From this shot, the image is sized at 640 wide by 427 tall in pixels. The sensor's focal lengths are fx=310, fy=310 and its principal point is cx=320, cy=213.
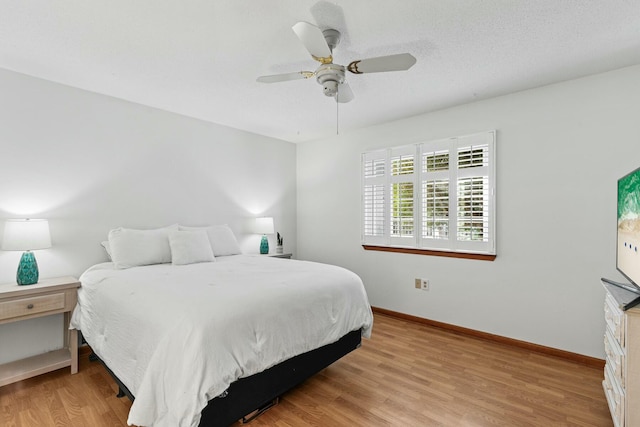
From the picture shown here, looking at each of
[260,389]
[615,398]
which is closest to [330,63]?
[260,389]

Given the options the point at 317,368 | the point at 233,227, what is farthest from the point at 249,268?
the point at 233,227

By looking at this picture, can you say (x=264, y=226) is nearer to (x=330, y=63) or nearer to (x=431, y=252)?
(x=431, y=252)

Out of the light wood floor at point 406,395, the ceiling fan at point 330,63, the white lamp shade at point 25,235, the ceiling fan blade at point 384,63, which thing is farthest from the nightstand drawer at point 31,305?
the ceiling fan blade at point 384,63

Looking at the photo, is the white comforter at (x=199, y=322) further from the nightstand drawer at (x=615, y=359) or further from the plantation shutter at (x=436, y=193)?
the nightstand drawer at (x=615, y=359)

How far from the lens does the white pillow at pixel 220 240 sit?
3.50 meters

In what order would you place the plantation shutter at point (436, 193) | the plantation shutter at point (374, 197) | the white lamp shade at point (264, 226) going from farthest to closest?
the white lamp shade at point (264, 226) → the plantation shutter at point (374, 197) → the plantation shutter at point (436, 193)

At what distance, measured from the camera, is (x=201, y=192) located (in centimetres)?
383

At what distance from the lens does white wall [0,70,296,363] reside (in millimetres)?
2582

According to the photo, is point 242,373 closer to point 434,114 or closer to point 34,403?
point 34,403

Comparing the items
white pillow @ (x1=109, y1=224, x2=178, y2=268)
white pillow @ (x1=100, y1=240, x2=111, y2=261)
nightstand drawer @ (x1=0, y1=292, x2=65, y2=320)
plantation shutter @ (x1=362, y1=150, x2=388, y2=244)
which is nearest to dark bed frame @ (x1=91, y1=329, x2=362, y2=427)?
nightstand drawer @ (x1=0, y1=292, x2=65, y2=320)

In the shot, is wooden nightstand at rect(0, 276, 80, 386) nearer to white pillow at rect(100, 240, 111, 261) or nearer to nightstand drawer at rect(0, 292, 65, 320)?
nightstand drawer at rect(0, 292, 65, 320)

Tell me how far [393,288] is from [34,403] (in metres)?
3.41

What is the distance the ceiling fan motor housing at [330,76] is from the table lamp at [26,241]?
8.02 ft

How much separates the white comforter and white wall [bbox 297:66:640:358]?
1.37 metres
